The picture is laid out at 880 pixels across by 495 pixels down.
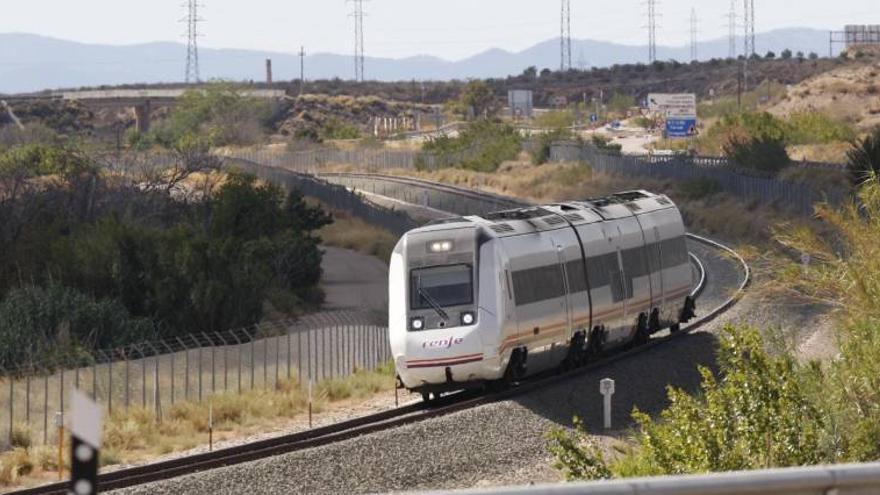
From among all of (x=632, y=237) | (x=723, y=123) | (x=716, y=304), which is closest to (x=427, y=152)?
(x=723, y=123)

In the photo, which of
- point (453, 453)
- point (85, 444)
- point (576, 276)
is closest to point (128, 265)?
point (576, 276)

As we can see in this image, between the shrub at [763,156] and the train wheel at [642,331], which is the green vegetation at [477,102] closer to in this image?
the shrub at [763,156]

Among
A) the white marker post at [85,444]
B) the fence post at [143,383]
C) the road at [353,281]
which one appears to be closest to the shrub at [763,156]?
the road at [353,281]

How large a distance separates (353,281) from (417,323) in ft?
100

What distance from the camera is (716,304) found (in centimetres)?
4575

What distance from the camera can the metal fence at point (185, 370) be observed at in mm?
30000

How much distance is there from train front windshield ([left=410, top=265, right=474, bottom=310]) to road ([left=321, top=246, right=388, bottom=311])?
19900mm

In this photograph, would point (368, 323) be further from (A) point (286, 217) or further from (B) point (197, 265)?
Result: (A) point (286, 217)

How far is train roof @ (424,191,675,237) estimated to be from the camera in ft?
97.0

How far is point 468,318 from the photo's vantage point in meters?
28.2

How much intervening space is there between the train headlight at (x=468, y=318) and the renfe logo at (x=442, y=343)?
1.02ft

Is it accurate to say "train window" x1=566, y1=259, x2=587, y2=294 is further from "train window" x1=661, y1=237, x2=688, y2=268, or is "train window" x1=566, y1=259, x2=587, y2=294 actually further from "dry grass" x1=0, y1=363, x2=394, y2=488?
"train window" x1=661, y1=237, x2=688, y2=268

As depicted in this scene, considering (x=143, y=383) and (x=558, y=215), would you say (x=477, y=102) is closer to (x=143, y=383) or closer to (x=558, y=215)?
(x=558, y=215)

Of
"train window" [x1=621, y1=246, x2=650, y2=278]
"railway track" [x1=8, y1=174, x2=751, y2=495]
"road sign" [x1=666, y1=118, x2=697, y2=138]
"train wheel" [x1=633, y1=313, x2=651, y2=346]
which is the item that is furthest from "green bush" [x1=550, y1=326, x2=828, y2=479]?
"road sign" [x1=666, y1=118, x2=697, y2=138]
